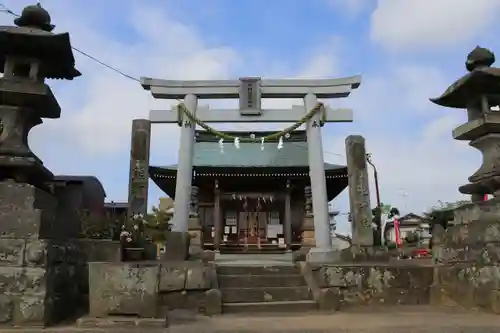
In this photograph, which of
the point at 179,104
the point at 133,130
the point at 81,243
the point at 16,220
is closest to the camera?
the point at 16,220

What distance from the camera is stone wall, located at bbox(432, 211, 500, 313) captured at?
A: 7008 mm

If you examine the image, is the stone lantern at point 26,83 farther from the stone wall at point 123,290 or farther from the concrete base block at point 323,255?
the concrete base block at point 323,255

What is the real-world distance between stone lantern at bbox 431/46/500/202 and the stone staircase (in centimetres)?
392

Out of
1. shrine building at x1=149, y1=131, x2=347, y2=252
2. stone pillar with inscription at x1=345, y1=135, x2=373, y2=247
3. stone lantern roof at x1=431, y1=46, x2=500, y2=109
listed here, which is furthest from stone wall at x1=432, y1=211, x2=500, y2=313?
shrine building at x1=149, y1=131, x2=347, y2=252

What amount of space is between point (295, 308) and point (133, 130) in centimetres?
645

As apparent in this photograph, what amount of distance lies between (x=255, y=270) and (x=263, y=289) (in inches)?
37.9

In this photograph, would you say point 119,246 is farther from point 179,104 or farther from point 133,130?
point 179,104

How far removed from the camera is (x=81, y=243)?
757cm

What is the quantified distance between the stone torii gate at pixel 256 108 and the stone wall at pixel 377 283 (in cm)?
340

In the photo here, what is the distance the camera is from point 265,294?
8.32 m

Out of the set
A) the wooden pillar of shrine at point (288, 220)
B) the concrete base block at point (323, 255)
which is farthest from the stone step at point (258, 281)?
the wooden pillar of shrine at point (288, 220)

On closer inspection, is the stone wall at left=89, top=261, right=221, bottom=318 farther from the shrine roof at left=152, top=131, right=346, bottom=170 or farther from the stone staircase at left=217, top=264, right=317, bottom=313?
the shrine roof at left=152, top=131, right=346, bottom=170

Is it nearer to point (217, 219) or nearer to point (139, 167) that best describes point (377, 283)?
point (139, 167)

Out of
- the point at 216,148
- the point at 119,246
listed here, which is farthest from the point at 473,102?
the point at 216,148
